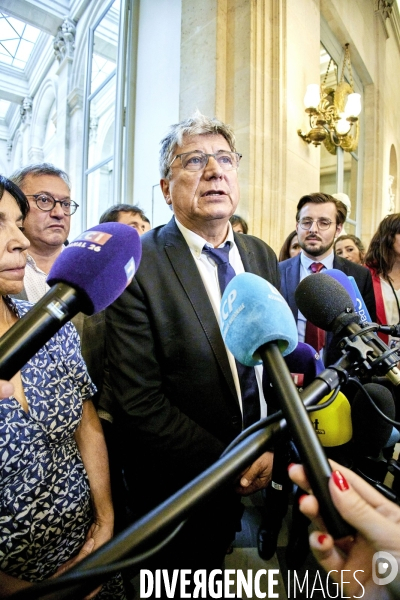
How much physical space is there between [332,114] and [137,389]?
12.7 feet

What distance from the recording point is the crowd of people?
788mm

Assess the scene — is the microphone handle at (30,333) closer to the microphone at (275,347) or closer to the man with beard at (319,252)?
the microphone at (275,347)

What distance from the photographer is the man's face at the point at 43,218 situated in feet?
4.69

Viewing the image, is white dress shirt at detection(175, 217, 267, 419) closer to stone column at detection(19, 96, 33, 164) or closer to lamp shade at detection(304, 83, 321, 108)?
lamp shade at detection(304, 83, 321, 108)

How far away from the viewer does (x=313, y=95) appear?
306cm

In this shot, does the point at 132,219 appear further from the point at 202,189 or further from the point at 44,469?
the point at 44,469

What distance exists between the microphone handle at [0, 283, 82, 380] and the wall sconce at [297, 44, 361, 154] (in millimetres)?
3378

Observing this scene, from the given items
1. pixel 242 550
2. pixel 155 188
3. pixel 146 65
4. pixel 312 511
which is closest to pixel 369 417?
pixel 312 511

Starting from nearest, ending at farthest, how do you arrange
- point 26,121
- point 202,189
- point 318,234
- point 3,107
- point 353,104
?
point 202,189, point 318,234, point 353,104, point 26,121, point 3,107

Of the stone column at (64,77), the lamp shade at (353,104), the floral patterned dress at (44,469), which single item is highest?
the stone column at (64,77)

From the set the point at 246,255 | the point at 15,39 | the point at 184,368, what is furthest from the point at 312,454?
the point at 15,39

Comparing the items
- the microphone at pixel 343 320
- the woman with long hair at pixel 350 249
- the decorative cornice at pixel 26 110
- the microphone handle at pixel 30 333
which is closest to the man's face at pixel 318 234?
the woman with long hair at pixel 350 249

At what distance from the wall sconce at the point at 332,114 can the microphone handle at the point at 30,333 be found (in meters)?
3.38

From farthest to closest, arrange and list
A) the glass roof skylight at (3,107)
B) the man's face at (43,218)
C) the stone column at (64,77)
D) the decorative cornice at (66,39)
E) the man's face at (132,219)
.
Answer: the glass roof skylight at (3,107), the stone column at (64,77), the decorative cornice at (66,39), the man's face at (132,219), the man's face at (43,218)
